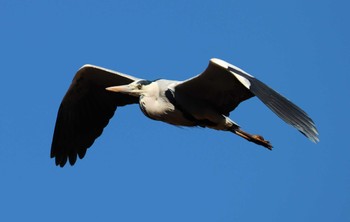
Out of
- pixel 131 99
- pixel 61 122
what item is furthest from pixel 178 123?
pixel 61 122

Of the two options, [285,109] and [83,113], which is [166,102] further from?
[83,113]

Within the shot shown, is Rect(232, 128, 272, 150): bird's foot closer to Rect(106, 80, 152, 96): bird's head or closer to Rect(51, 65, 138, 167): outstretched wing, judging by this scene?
Rect(106, 80, 152, 96): bird's head

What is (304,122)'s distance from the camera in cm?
920

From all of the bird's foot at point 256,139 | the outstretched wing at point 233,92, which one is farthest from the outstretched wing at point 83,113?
the bird's foot at point 256,139

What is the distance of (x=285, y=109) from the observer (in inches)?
364

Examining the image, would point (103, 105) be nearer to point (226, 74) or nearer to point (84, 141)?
point (84, 141)

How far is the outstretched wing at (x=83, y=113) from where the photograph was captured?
41.4 feet

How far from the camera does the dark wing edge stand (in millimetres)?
9078

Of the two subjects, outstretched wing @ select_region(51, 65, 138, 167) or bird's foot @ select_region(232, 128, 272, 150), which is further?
outstretched wing @ select_region(51, 65, 138, 167)

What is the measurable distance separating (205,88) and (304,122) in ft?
6.11

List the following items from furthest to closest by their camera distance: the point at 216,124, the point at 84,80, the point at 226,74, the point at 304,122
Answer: the point at 84,80 → the point at 216,124 → the point at 226,74 → the point at 304,122

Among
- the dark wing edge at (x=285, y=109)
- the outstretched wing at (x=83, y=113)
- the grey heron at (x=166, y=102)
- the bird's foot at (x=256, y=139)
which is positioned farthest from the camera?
the outstretched wing at (x=83, y=113)

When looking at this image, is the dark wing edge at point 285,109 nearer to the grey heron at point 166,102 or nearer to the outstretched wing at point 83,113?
the grey heron at point 166,102

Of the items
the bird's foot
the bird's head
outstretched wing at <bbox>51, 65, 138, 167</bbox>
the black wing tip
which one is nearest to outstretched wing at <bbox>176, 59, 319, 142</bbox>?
the bird's foot
